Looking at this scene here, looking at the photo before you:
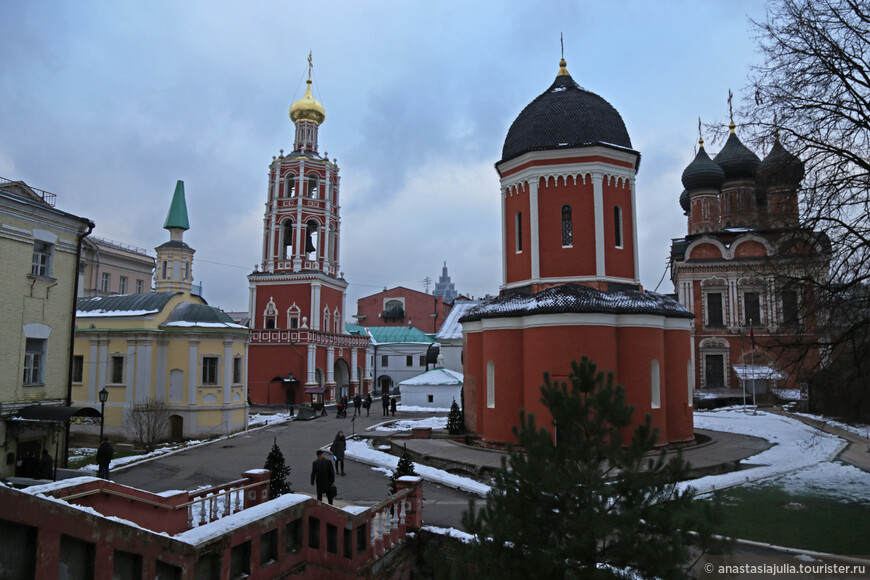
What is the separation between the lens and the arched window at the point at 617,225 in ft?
65.2

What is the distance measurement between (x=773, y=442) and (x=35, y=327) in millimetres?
22924

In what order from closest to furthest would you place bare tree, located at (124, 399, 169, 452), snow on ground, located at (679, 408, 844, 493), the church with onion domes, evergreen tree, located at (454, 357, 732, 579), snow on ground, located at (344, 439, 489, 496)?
evergreen tree, located at (454, 357, 732, 579)
snow on ground, located at (344, 439, 489, 496)
snow on ground, located at (679, 408, 844, 493)
bare tree, located at (124, 399, 169, 452)
the church with onion domes

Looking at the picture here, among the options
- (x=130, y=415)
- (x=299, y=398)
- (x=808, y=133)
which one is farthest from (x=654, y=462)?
(x=299, y=398)

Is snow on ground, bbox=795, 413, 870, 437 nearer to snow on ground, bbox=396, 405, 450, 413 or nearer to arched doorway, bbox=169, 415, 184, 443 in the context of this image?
snow on ground, bbox=396, 405, 450, 413

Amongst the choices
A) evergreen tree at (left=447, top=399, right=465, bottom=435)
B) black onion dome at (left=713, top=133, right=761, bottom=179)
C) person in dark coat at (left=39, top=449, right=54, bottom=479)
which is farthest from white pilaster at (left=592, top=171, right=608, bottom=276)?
black onion dome at (left=713, top=133, right=761, bottom=179)

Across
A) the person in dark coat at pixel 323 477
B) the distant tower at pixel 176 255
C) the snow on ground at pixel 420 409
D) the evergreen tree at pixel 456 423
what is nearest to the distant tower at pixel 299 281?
the snow on ground at pixel 420 409

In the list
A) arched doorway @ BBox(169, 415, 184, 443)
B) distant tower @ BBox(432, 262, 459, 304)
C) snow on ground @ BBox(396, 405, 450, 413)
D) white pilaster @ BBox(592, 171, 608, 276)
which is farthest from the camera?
distant tower @ BBox(432, 262, 459, 304)

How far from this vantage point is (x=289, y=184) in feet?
138

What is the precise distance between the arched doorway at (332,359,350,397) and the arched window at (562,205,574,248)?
27659mm

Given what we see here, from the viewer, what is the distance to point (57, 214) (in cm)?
1645

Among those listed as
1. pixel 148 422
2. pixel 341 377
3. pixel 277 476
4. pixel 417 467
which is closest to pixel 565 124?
pixel 417 467

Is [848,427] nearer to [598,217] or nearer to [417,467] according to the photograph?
[598,217]

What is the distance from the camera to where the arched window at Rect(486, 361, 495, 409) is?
19.0 m

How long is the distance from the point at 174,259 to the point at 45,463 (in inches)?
713
